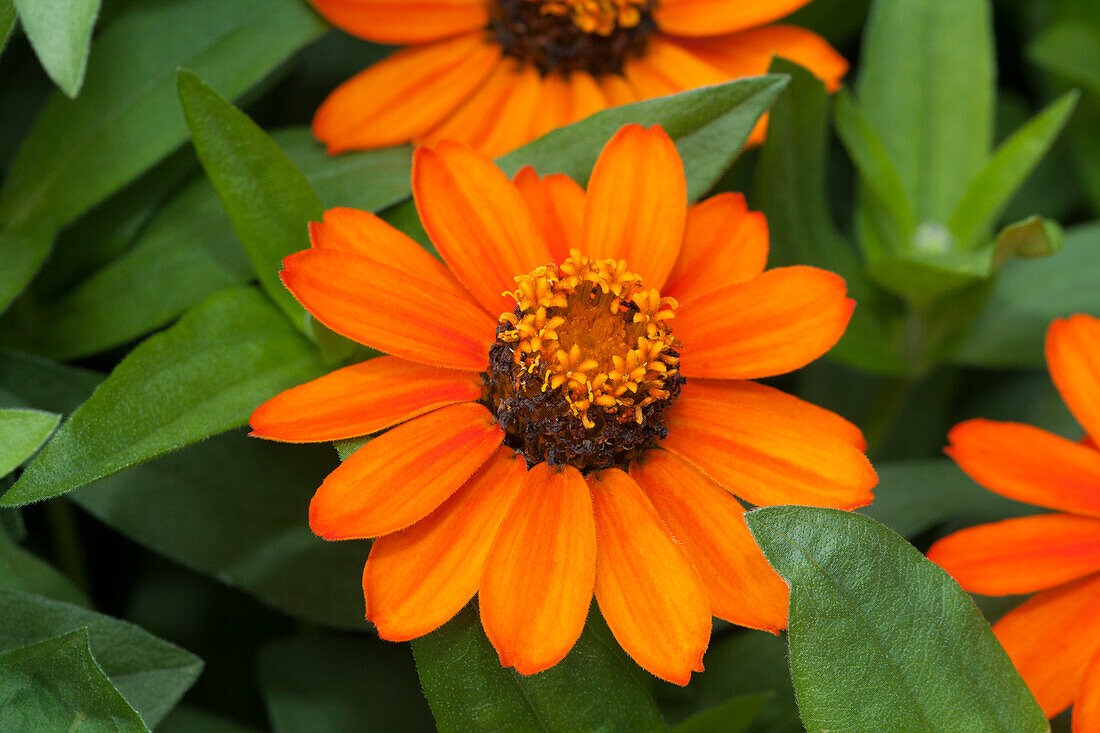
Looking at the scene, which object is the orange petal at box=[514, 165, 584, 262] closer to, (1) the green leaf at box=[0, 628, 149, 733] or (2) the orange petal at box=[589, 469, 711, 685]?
(2) the orange petal at box=[589, 469, 711, 685]

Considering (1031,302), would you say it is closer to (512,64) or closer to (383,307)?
(512,64)

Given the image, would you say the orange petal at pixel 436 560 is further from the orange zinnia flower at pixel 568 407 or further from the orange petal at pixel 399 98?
the orange petal at pixel 399 98

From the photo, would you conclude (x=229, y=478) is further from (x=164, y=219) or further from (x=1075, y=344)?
(x=1075, y=344)

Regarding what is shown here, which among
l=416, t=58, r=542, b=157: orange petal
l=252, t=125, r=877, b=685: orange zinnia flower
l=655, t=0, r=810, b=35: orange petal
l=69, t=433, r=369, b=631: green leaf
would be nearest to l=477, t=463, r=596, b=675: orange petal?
l=252, t=125, r=877, b=685: orange zinnia flower

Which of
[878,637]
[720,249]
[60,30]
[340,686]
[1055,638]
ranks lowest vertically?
[340,686]

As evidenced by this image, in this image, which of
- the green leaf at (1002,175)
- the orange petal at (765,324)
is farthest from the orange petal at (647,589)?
the green leaf at (1002,175)

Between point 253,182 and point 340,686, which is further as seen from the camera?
point 340,686

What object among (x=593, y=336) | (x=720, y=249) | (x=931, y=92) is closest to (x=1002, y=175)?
(x=931, y=92)

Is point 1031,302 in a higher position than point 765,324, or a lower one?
lower
